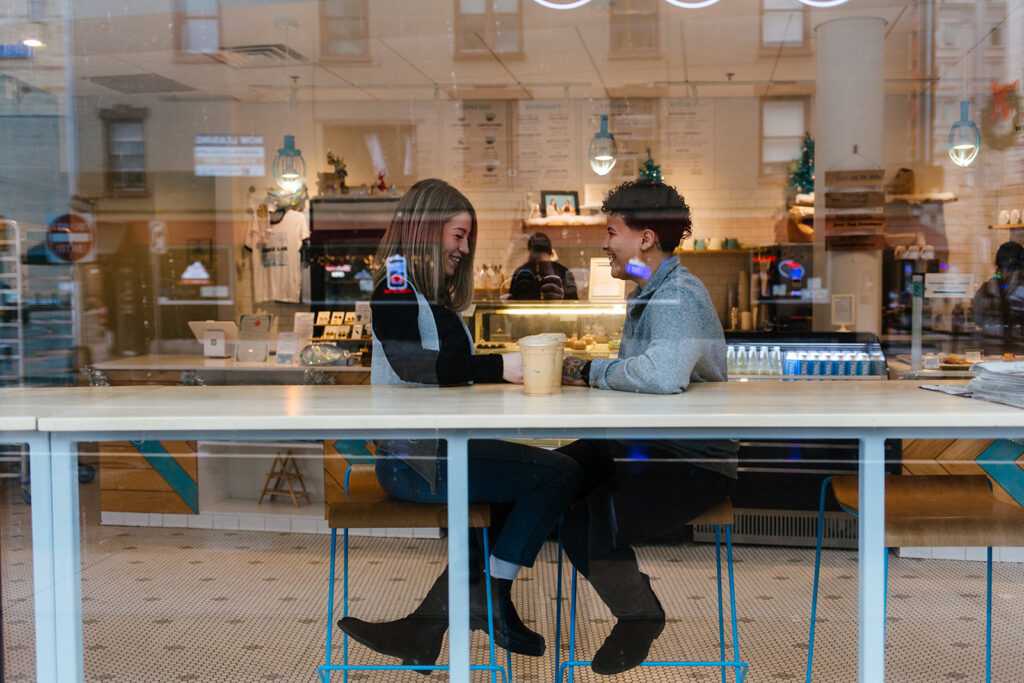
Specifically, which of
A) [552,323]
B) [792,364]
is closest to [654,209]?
[552,323]

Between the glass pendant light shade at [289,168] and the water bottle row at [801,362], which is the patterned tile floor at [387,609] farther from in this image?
the glass pendant light shade at [289,168]

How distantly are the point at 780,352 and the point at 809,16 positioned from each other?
233cm

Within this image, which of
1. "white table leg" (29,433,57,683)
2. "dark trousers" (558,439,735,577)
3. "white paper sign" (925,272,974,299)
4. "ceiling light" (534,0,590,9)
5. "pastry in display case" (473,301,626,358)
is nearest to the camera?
"white table leg" (29,433,57,683)

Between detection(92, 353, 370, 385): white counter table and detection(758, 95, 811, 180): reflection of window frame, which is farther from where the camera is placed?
detection(758, 95, 811, 180): reflection of window frame

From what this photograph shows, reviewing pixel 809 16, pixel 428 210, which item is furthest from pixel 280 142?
pixel 428 210

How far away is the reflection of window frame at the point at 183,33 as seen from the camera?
16.7ft

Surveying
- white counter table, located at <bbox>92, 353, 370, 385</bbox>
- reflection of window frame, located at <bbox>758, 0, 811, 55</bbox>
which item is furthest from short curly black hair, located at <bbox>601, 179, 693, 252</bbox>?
Result: reflection of window frame, located at <bbox>758, 0, 811, 55</bbox>

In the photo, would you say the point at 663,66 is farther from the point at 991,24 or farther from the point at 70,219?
the point at 70,219

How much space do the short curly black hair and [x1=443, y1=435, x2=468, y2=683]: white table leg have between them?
98 cm

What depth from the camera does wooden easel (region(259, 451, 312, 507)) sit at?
3.04 meters

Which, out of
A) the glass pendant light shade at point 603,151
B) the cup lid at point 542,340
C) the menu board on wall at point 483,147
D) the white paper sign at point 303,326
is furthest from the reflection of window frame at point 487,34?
the cup lid at point 542,340

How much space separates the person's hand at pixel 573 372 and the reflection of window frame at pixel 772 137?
4.69m

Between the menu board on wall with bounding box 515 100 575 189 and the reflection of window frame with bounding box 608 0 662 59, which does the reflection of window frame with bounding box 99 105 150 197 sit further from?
the reflection of window frame with bounding box 608 0 662 59

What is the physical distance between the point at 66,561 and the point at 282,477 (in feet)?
3.34
